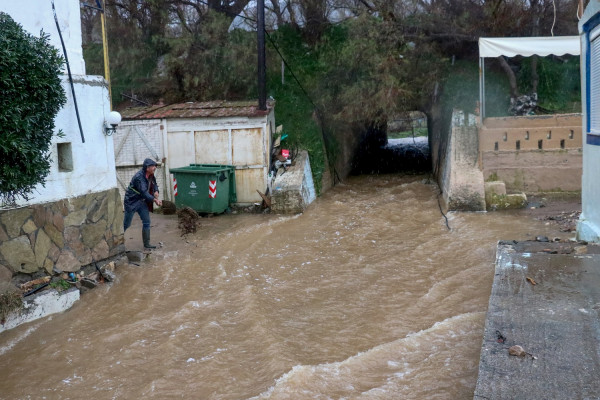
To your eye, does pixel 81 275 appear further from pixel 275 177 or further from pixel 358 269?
pixel 275 177

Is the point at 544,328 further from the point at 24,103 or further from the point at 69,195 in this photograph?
the point at 69,195

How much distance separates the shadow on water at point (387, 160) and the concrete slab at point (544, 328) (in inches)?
600

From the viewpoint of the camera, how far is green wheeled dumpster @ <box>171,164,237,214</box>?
1290cm

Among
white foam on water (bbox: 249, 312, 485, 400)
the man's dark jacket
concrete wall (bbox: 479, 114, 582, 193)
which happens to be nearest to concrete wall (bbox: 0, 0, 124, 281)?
the man's dark jacket

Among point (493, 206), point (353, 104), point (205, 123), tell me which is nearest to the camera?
point (493, 206)

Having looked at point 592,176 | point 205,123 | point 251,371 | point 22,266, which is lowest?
point 251,371

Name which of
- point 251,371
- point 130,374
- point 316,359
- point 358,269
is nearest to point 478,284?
point 358,269

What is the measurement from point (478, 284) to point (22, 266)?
6155 millimetres

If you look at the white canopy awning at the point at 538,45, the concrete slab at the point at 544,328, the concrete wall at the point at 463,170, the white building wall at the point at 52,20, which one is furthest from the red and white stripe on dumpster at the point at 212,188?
the concrete slab at the point at 544,328

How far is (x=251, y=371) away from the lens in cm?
546

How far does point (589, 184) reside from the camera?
8133 millimetres

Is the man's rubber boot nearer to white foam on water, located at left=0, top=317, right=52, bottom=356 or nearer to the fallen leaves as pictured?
white foam on water, located at left=0, top=317, right=52, bottom=356

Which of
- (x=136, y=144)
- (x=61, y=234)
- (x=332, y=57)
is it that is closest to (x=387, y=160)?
(x=332, y=57)

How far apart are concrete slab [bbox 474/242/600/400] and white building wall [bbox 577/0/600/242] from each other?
1.16 m
